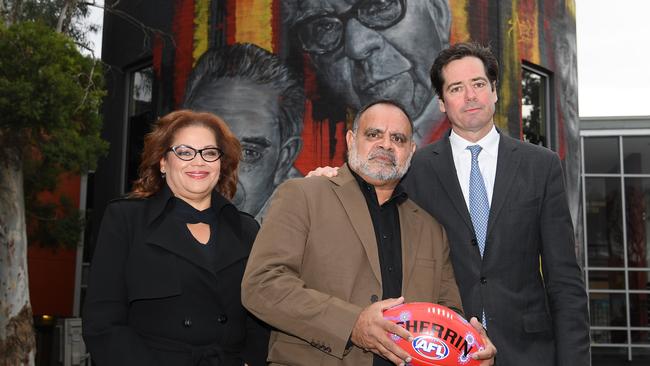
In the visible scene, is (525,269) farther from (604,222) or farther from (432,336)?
(604,222)

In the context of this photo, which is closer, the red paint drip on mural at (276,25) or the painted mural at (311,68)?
the painted mural at (311,68)

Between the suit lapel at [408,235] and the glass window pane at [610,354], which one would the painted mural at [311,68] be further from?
the glass window pane at [610,354]

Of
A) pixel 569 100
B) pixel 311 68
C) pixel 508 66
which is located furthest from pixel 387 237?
pixel 569 100

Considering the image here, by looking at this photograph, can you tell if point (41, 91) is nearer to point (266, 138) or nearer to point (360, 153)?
point (266, 138)

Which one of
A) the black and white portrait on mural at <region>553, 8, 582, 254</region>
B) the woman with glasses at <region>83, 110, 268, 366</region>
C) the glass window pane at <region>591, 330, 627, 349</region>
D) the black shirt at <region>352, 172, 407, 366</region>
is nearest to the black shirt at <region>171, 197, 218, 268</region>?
the woman with glasses at <region>83, 110, 268, 366</region>

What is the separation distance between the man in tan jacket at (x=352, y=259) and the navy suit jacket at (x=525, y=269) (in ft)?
0.39

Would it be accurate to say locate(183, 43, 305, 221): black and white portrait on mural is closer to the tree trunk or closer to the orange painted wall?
the tree trunk

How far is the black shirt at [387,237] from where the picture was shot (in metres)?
3.57

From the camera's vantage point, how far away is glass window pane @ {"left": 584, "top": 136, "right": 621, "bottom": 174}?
26.2 m

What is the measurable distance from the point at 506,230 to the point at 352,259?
0.86m

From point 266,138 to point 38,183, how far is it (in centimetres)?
783

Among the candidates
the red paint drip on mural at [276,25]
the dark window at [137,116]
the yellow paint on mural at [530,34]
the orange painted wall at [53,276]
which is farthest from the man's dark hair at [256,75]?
the orange painted wall at [53,276]

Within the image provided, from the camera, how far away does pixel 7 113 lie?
49.8 feet

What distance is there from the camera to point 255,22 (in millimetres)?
16156
